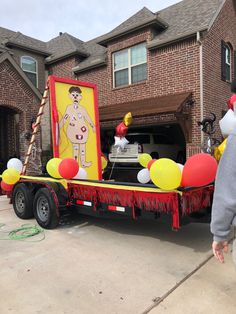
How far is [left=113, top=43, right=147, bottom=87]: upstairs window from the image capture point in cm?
1370

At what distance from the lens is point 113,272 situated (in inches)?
156

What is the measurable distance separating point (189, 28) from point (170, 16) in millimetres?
2740

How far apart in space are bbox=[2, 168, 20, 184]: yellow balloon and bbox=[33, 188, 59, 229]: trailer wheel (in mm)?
1010

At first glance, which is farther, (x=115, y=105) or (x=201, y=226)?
(x=115, y=105)

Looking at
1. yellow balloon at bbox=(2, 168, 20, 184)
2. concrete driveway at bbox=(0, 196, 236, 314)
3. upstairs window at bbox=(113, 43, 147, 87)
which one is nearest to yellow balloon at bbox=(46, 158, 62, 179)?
concrete driveway at bbox=(0, 196, 236, 314)

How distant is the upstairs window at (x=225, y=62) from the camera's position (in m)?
13.2

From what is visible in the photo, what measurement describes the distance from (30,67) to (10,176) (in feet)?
39.4

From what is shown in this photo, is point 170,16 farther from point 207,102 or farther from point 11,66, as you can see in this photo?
point 11,66

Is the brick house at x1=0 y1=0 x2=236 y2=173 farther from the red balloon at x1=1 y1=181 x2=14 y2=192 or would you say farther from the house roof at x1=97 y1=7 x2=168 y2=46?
the red balloon at x1=1 y1=181 x2=14 y2=192

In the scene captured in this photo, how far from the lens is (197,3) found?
14109mm

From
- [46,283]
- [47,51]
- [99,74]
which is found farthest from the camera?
[47,51]

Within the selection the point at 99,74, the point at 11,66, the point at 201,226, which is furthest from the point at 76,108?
the point at 99,74

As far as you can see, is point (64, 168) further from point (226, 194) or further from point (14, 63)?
point (14, 63)

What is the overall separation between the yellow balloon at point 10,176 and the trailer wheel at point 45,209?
1.01 meters
